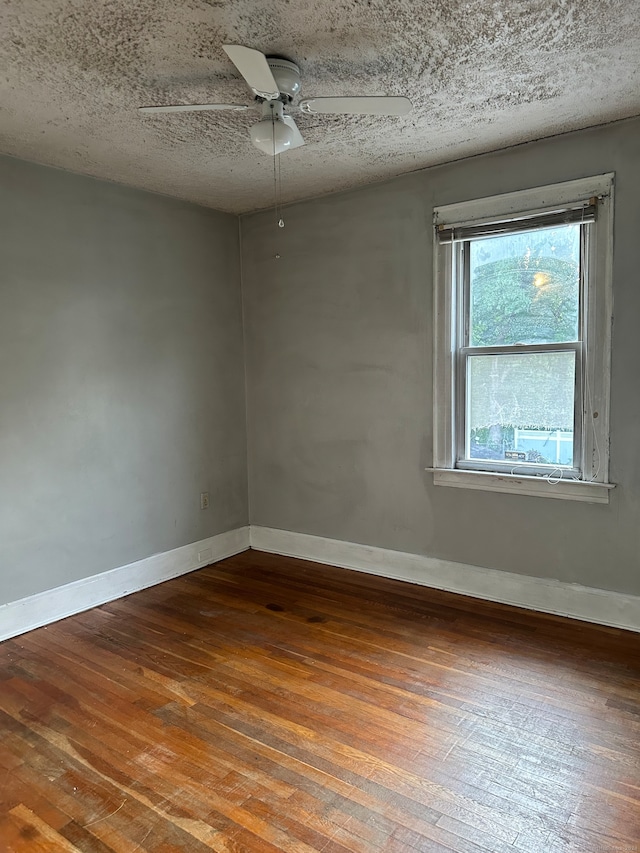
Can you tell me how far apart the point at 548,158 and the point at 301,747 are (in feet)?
10.3

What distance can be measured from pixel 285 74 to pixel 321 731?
2.61m

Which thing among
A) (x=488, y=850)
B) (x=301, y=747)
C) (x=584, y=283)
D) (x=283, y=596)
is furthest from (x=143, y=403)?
(x=488, y=850)

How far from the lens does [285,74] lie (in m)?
2.20

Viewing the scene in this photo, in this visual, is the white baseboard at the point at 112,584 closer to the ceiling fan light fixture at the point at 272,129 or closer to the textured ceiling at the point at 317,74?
the textured ceiling at the point at 317,74

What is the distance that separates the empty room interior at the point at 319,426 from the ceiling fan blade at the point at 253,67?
2 centimetres

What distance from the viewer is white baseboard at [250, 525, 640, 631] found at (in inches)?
120

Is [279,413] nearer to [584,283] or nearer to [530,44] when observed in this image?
[584,283]

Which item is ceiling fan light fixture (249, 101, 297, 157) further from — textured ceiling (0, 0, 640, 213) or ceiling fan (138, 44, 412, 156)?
textured ceiling (0, 0, 640, 213)

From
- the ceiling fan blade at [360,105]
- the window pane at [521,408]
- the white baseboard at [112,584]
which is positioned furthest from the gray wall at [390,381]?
the ceiling fan blade at [360,105]

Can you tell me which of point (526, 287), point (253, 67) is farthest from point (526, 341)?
point (253, 67)

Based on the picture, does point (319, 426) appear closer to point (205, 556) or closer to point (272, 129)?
point (205, 556)

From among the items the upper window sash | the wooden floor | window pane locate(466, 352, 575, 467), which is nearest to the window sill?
window pane locate(466, 352, 575, 467)

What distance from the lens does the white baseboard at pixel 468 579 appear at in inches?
120

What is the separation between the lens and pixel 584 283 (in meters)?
3.02
